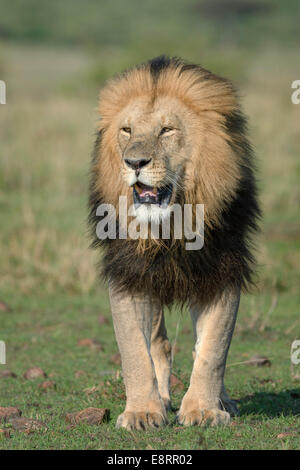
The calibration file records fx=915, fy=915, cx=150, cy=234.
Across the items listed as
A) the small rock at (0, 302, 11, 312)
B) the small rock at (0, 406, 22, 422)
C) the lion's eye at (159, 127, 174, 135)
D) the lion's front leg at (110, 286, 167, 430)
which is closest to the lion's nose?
the lion's eye at (159, 127, 174, 135)

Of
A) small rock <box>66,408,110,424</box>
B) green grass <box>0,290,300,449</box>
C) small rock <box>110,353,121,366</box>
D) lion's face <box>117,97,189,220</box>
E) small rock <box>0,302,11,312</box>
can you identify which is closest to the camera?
green grass <box>0,290,300,449</box>

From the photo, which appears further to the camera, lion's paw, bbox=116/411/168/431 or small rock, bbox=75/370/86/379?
small rock, bbox=75/370/86/379

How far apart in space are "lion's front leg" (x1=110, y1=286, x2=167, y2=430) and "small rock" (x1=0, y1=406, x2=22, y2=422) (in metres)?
0.56

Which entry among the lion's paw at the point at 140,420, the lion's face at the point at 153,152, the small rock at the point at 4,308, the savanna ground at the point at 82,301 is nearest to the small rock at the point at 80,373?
the savanna ground at the point at 82,301

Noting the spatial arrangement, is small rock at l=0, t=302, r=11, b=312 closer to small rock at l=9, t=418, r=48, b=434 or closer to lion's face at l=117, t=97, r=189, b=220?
small rock at l=9, t=418, r=48, b=434

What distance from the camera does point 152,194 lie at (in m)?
3.82

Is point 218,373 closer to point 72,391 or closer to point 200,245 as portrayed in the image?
point 200,245

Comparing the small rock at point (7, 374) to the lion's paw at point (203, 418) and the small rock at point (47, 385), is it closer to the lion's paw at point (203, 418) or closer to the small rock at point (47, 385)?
the small rock at point (47, 385)

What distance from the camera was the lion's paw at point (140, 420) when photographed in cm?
381

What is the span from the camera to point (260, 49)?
55.3 m

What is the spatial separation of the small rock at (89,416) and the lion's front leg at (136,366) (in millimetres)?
139

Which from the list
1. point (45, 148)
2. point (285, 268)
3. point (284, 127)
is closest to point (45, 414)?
point (285, 268)

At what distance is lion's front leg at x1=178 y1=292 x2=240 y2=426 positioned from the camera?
12.8 ft

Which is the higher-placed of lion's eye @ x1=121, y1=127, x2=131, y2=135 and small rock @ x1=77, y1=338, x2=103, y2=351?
lion's eye @ x1=121, y1=127, x2=131, y2=135
